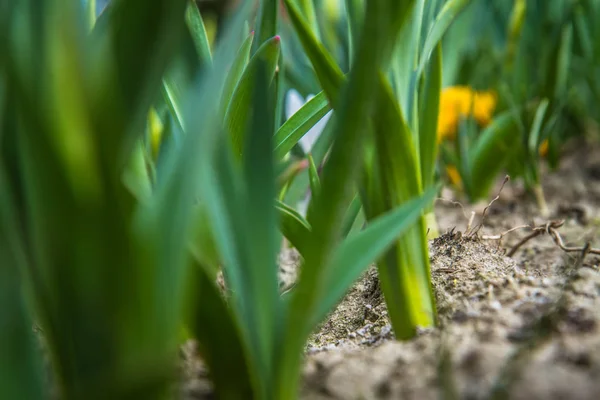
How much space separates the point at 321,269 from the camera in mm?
376

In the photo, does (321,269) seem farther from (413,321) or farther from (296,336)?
(413,321)

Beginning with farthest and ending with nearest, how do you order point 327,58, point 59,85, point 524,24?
point 524,24 < point 327,58 < point 59,85

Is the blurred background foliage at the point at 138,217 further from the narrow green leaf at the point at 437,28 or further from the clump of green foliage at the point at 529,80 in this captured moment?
the clump of green foliage at the point at 529,80

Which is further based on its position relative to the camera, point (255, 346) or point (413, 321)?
point (413, 321)

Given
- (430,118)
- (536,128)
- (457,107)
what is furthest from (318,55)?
(457,107)

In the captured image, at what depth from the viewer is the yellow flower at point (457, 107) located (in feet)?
5.40

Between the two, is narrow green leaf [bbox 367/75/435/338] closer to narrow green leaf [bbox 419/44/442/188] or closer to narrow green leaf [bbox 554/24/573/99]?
narrow green leaf [bbox 419/44/442/188]

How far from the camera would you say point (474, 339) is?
49 centimetres

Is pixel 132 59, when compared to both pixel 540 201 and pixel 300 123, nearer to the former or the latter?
pixel 300 123

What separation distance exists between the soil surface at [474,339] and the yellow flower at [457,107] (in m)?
0.75

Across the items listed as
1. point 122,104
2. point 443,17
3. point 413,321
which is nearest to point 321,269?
point 122,104

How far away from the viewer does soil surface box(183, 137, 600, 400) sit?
0.40m

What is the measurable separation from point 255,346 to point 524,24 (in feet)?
4.43

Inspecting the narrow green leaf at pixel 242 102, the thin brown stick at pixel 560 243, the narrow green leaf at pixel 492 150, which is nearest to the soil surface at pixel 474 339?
the thin brown stick at pixel 560 243
